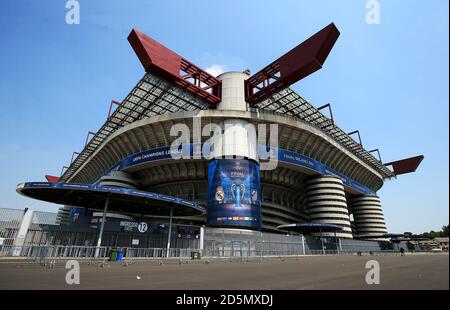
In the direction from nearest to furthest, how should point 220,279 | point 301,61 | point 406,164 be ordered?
point 220,279, point 301,61, point 406,164

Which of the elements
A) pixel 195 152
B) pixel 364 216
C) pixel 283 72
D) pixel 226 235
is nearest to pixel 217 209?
pixel 226 235

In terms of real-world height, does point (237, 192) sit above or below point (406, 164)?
below

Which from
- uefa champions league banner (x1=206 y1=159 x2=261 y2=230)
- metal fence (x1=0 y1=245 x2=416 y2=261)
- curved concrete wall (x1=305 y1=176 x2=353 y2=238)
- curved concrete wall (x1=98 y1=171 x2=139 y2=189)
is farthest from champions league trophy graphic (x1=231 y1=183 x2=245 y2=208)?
curved concrete wall (x1=98 y1=171 x2=139 y2=189)

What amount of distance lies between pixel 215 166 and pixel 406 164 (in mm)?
68521

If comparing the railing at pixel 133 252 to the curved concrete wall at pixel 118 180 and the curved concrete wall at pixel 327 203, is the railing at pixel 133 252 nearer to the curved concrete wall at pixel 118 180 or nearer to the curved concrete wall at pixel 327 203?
the curved concrete wall at pixel 327 203

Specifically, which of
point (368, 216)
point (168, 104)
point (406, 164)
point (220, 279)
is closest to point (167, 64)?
point (168, 104)

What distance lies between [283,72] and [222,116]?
11.8 meters

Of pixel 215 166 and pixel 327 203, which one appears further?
pixel 327 203

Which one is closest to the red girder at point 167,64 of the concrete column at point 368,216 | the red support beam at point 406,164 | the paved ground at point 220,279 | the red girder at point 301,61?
the red girder at point 301,61

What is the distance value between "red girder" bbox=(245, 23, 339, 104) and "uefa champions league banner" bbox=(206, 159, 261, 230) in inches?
526

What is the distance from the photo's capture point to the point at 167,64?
36.9 metres

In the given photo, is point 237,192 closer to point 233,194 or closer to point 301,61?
point 233,194

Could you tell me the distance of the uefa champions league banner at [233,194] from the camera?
117 ft
